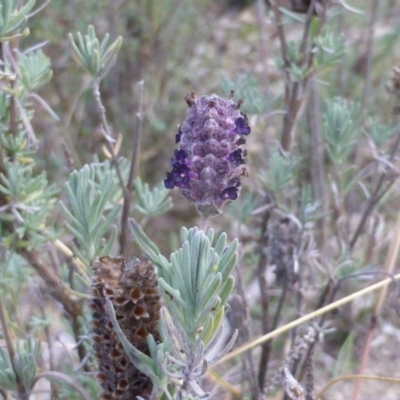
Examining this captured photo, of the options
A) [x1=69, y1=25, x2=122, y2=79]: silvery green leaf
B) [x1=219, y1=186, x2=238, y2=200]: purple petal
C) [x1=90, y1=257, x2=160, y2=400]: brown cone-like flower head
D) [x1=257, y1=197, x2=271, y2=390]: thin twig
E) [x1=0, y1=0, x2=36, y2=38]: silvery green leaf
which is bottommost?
[x1=257, y1=197, x2=271, y2=390]: thin twig

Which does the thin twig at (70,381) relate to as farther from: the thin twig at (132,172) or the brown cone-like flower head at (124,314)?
the thin twig at (132,172)

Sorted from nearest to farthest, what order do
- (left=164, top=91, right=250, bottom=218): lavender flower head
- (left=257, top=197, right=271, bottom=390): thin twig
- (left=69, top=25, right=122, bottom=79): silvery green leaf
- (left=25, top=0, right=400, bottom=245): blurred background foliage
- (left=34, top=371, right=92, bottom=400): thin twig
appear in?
(left=164, top=91, right=250, bottom=218): lavender flower head
(left=34, top=371, right=92, bottom=400): thin twig
(left=69, top=25, right=122, bottom=79): silvery green leaf
(left=257, top=197, right=271, bottom=390): thin twig
(left=25, top=0, right=400, bottom=245): blurred background foliage

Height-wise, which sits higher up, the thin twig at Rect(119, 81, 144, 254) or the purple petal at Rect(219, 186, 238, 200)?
the purple petal at Rect(219, 186, 238, 200)

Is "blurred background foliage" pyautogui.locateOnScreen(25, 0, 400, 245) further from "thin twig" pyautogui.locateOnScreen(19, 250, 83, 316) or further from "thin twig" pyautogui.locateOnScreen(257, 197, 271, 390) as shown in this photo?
"thin twig" pyautogui.locateOnScreen(19, 250, 83, 316)

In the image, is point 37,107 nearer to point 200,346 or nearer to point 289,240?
point 289,240

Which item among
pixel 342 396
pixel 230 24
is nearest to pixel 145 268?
pixel 342 396

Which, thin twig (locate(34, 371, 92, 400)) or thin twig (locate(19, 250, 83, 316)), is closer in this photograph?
thin twig (locate(34, 371, 92, 400))


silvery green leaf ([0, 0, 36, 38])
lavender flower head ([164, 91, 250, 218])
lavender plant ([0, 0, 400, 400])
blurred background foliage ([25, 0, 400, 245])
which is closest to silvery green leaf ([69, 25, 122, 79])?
lavender plant ([0, 0, 400, 400])
